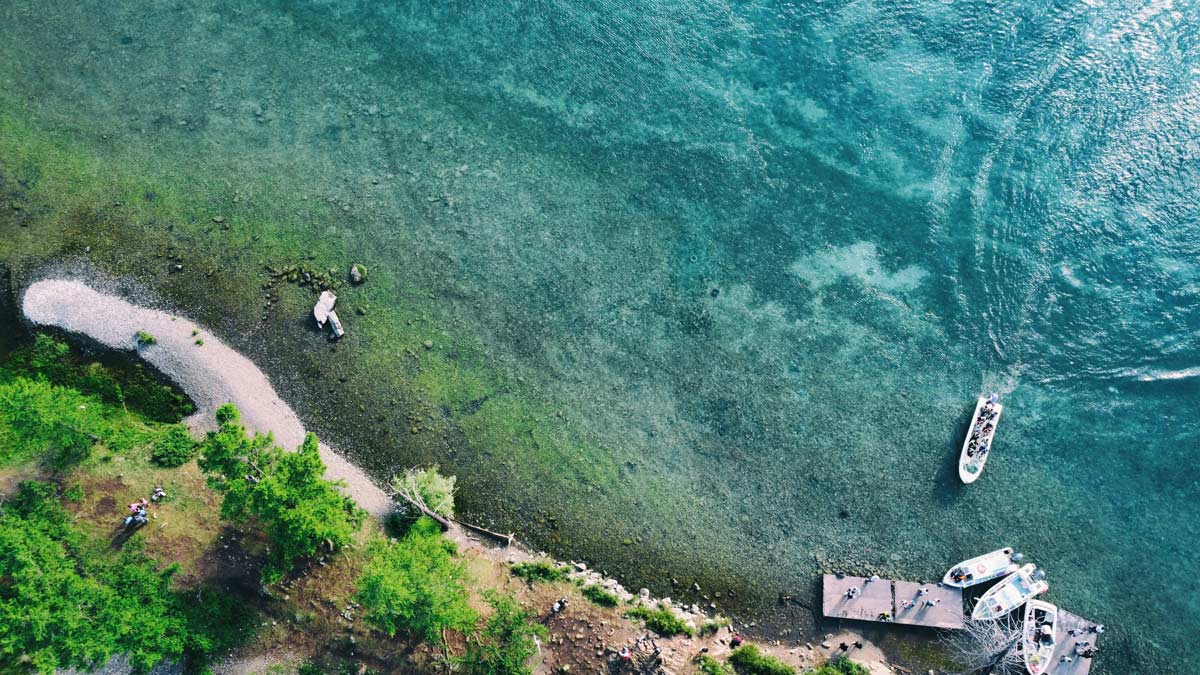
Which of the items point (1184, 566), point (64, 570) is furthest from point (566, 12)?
point (1184, 566)

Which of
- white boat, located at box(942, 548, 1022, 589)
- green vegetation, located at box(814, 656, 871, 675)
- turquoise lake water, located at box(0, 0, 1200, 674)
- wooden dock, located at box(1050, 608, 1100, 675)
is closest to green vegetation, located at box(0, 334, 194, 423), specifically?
turquoise lake water, located at box(0, 0, 1200, 674)

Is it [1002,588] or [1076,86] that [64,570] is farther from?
[1076,86]

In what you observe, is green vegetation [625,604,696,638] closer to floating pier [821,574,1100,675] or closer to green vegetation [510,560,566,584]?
green vegetation [510,560,566,584]

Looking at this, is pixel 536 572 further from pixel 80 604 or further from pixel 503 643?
pixel 80 604

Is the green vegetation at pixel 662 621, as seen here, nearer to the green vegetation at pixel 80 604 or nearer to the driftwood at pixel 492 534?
the driftwood at pixel 492 534

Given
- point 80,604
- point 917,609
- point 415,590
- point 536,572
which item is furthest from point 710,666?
point 80,604

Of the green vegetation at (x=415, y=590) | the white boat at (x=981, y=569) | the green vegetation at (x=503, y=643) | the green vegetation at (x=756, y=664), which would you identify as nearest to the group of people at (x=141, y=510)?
the green vegetation at (x=415, y=590)
